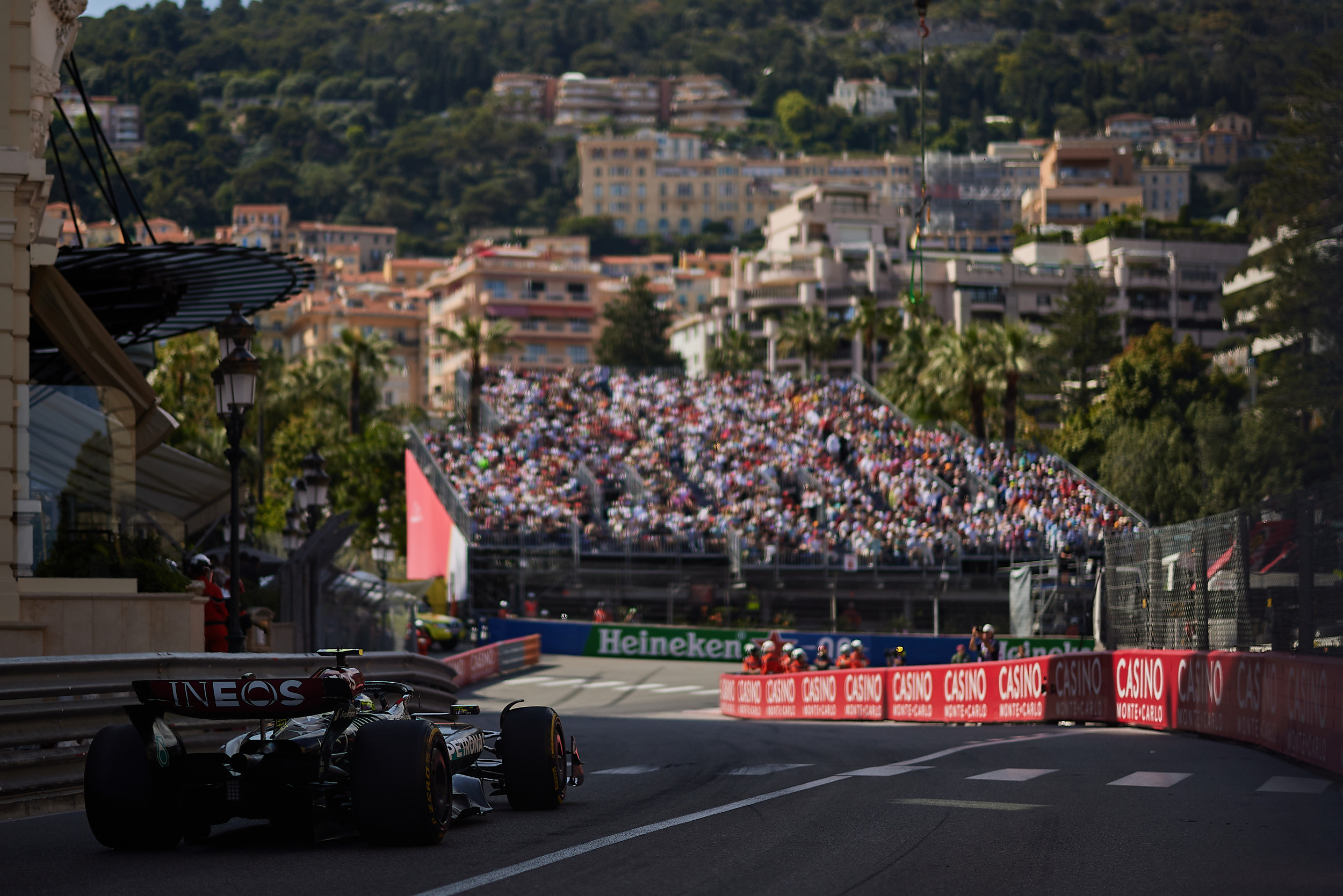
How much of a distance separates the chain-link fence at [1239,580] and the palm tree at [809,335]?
2559 inches

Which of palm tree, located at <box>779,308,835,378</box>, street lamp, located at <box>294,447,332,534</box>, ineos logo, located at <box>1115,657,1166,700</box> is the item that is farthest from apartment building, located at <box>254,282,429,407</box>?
ineos logo, located at <box>1115,657,1166,700</box>

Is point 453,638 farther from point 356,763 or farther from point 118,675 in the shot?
point 356,763

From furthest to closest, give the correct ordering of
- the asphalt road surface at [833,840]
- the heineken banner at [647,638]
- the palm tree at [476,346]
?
the palm tree at [476,346], the heineken banner at [647,638], the asphalt road surface at [833,840]

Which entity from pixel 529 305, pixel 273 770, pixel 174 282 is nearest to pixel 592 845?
pixel 273 770

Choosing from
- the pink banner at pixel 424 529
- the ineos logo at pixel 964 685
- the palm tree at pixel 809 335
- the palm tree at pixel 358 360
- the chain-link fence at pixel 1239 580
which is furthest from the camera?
the palm tree at pixel 809 335

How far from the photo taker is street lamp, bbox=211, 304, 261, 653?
15852 millimetres

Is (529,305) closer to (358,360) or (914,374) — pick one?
(358,360)

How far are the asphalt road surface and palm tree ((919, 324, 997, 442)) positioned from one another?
45.0 meters

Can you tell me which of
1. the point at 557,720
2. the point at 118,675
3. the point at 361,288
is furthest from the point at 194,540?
the point at 361,288

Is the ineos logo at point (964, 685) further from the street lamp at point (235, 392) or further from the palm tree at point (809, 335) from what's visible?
the palm tree at point (809, 335)

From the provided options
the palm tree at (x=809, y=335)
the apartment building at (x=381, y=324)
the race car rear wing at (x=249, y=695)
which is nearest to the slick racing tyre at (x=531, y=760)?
the race car rear wing at (x=249, y=695)

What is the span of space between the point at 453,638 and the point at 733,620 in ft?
26.8

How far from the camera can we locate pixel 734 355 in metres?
109

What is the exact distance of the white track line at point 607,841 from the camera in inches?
299
